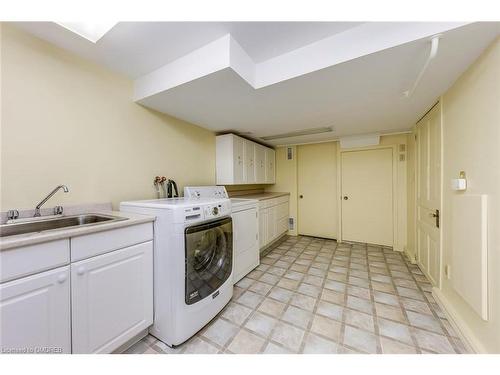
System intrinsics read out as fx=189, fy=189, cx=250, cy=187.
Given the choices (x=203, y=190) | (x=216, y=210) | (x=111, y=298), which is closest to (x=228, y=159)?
(x=203, y=190)

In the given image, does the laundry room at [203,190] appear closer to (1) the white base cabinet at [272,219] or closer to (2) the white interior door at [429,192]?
(2) the white interior door at [429,192]

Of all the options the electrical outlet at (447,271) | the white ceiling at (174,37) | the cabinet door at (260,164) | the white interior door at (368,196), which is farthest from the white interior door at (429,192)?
the cabinet door at (260,164)

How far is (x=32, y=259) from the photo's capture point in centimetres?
89

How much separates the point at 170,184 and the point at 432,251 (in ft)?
9.79

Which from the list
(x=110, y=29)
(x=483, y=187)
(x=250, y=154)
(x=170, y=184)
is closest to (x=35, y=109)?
(x=110, y=29)

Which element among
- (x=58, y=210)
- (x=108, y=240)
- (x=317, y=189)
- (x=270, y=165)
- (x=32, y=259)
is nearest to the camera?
(x=32, y=259)

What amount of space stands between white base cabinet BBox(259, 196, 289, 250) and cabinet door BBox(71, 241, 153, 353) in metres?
1.83

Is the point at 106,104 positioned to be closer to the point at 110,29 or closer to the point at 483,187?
the point at 110,29

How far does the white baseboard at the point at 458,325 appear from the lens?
1246 mm

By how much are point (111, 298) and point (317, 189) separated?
367 cm

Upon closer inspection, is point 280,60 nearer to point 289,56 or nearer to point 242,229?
point 289,56

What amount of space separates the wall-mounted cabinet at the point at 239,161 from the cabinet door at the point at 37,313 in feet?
7.09

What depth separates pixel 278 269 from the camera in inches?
99.8

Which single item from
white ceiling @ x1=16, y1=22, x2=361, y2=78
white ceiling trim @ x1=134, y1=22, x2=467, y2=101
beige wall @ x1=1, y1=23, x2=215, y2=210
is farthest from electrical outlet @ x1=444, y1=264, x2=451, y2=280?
beige wall @ x1=1, y1=23, x2=215, y2=210
